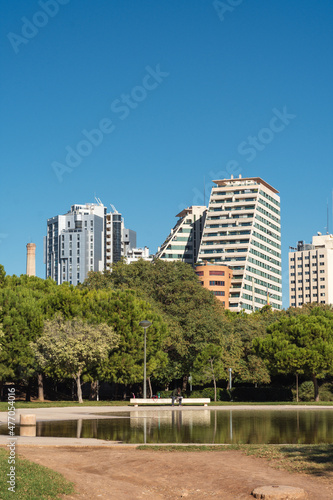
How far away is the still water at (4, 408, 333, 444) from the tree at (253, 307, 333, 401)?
26.7m

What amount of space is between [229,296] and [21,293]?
458 ft

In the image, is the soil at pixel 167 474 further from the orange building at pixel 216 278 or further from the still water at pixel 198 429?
the orange building at pixel 216 278

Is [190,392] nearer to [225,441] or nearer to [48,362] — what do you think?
[48,362]

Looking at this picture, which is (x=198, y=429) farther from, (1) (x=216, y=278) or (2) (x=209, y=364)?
(1) (x=216, y=278)

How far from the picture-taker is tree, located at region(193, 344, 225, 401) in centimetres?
6806

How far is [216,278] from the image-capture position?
618ft

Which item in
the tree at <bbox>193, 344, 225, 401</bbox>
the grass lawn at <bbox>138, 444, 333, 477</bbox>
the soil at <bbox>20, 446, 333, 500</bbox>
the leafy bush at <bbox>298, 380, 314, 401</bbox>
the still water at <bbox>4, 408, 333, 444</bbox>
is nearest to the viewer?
the soil at <bbox>20, 446, 333, 500</bbox>

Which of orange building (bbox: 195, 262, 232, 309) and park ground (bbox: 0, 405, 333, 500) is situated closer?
park ground (bbox: 0, 405, 333, 500)

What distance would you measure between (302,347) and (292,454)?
155 feet

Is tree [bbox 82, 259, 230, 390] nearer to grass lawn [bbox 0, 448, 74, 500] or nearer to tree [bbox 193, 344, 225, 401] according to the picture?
tree [bbox 193, 344, 225, 401]

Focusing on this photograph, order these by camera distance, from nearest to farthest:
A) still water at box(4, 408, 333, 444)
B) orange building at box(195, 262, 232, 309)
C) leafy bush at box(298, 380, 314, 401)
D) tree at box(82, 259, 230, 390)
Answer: still water at box(4, 408, 333, 444) < leafy bush at box(298, 380, 314, 401) < tree at box(82, 259, 230, 390) < orange building at box(195, 262, 232, 309)

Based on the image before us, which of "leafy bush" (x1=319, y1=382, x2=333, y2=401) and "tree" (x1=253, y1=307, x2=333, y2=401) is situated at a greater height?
"tree" (x1=253, y1=307, x2=333, y2=401)

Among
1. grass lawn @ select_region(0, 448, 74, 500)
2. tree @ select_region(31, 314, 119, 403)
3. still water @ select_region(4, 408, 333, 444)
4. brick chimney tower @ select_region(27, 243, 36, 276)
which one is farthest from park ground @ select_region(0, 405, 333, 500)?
brick chimney tower @ select_region(27, 243, 36, 276)

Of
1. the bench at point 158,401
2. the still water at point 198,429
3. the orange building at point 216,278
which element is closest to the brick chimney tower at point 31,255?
the orange building at point 216,278
